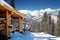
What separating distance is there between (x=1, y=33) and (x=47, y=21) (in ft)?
197

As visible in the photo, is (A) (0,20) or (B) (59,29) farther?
(B) (59,29)

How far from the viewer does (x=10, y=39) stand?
12.2 metres

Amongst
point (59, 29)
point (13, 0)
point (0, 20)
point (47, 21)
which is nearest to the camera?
point (0, 20)

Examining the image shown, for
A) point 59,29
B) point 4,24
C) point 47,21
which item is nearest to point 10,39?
point 4,24

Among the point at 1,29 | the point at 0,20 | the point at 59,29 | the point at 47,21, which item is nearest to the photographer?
the point at 1,29

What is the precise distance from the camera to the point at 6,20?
1225 cm

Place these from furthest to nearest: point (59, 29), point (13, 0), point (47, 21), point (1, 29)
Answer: point (47, 21) < point (59, 29) < point (13, 0) < point (1, 29)

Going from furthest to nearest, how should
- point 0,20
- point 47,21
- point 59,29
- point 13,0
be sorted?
point 47,21
point 59,29
point 13,0
point 0,20

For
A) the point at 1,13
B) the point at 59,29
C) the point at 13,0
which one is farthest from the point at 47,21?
the point at 1,13

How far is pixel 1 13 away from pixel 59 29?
5279 centimetres

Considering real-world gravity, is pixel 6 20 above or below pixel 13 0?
below

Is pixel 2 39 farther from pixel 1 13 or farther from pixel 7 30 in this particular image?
pixel 1 13

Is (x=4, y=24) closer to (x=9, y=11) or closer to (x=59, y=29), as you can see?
(x=9, y=11)

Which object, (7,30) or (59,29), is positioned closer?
(7,30)
